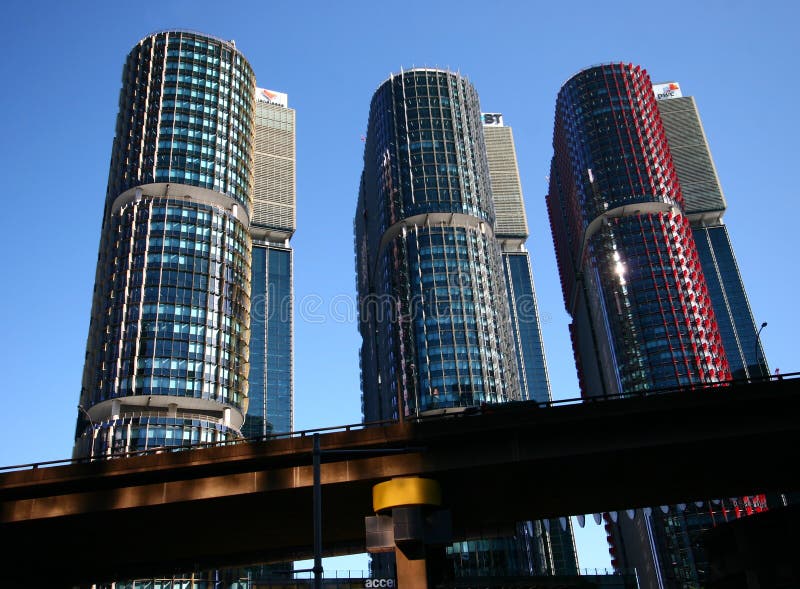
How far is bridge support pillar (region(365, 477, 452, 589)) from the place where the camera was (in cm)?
3400

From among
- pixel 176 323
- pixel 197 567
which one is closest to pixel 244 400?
pixel 176 323

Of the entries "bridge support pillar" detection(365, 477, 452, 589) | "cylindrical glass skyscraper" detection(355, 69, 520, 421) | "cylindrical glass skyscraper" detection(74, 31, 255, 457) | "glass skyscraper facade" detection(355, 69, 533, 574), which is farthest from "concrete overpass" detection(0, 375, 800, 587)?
"cylindrical glass skyscraper" detection(355, 69, 520, 421)

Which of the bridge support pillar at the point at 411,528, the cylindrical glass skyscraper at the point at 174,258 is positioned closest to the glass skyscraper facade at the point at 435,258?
the cylindrical glass skyscraper at the point at 174,258

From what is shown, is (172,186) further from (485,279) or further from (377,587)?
(377,587)

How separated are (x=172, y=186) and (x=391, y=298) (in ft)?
167

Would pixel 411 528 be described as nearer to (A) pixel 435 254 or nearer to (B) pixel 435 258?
(B) pixel 435 258

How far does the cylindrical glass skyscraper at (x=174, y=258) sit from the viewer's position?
12288 cm

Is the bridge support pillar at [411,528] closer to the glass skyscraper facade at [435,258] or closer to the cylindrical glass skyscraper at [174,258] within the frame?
the cylindrical glass skyscraper at [174,258]

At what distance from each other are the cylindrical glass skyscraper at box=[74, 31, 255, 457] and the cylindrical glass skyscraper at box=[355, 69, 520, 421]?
33.0m

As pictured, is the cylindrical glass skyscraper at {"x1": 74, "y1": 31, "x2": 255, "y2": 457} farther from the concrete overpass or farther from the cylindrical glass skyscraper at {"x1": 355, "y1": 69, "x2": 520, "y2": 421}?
the concrete overpass

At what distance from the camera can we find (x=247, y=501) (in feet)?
136

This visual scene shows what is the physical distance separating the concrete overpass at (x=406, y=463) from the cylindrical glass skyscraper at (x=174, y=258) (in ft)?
260

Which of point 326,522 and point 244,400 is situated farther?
point 244,400

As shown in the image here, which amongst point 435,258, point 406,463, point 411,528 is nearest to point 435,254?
point 435,258
